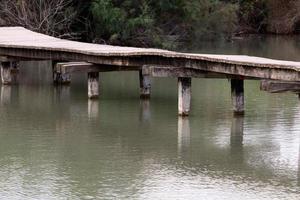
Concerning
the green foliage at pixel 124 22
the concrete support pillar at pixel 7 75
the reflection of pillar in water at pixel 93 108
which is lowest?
the reflection of pillar in water at pixel 93 108

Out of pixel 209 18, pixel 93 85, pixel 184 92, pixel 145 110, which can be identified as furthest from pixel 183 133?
pixel 209 18

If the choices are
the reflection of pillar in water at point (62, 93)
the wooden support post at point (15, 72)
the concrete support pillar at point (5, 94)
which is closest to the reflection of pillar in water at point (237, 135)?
the reflection of pillar in water at point (62, 93)

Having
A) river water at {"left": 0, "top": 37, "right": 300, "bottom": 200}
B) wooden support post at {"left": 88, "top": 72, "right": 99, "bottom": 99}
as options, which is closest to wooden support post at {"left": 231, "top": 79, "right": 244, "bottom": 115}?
river water at {"left": 0, "top": 37, "right": 300, "bottom": 200}

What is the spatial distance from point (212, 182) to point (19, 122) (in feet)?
18.6

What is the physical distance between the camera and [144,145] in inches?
585

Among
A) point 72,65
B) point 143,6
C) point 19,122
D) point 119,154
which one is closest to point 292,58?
point 143,6

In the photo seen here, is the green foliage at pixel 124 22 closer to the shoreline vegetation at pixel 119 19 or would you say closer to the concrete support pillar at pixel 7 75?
the shoreline vegetation at pixel 119 19

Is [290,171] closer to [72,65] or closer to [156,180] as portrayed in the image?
[156,180]

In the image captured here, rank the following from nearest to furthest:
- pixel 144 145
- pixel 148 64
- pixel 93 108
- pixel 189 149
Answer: pixel 189 149
pixel 144 145
pixel 148 64
pixel 93 108

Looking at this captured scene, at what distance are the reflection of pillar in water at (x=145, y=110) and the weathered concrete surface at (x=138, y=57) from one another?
88 centimetres

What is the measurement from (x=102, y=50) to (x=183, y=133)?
392 cm

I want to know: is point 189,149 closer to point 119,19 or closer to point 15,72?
point 15,72

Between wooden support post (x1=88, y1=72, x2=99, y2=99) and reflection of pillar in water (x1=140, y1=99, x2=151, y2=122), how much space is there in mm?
977

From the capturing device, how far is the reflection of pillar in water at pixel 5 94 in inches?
779
